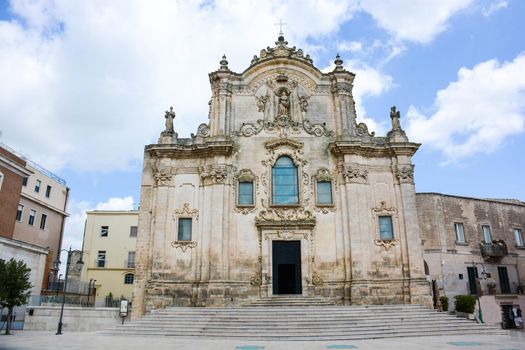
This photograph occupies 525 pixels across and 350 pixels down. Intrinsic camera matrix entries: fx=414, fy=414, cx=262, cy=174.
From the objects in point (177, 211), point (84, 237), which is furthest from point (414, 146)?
point (84, 237)

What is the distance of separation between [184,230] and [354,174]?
9.73 m

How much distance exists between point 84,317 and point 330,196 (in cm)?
1386

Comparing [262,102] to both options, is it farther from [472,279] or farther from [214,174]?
[472,279]

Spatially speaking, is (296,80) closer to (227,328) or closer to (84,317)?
(227,328)

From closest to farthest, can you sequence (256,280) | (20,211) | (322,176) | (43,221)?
1. (256,280)
2. (322,176)
3. (20,211)
4. (43,221)

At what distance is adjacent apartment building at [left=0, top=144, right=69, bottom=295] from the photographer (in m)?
25.2

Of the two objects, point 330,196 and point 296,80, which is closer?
point 330,196

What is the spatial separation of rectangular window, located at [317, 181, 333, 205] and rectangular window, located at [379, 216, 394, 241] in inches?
117

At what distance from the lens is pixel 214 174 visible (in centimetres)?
2261

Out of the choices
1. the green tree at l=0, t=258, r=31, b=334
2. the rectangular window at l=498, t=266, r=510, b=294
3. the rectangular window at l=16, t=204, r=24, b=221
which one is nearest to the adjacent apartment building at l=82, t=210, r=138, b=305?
the rectangular window at l=16, t=204, r=24, b=221

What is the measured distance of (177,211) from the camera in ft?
73.9

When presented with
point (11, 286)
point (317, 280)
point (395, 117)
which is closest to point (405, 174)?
point (395, 117)

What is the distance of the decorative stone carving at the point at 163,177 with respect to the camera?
22984mm

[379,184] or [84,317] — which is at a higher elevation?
[379,184]
